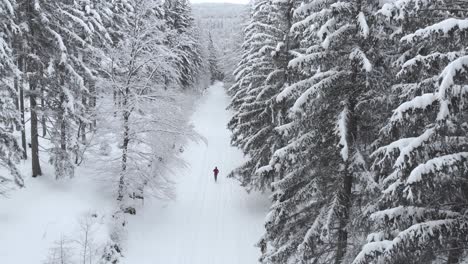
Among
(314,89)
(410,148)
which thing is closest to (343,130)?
(314,89)

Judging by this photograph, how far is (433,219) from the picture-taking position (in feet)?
27.5

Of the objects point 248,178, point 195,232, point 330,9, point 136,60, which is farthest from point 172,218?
point 330,9

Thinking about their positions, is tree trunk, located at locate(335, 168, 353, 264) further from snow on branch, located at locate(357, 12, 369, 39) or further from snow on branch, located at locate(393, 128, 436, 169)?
snow on branch, located at locate(393, 128, 436, 169)

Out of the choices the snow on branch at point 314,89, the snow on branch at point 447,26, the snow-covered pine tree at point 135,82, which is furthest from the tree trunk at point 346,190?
the snow-covered pine tree at point 135,82

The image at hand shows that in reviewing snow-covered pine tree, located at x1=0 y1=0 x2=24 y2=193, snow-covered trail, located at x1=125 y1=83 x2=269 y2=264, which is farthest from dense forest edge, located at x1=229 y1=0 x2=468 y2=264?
snow-covered pine tree, located at x1=0 y1=0 x2=24 y2=193

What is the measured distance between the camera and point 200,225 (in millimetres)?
23297

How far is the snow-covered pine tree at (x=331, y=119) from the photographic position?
36.2 feet

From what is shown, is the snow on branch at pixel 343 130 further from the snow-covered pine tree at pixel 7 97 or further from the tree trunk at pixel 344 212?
the snow-covered pine tree at pixel 7 97

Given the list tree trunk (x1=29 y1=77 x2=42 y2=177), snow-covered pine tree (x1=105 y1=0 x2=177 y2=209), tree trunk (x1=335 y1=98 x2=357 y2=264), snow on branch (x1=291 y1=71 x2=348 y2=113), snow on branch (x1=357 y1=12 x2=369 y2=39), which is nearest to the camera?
snow on branch (x1=357 y1=12 x2=369 y2=39)

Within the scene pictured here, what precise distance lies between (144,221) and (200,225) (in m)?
3.17

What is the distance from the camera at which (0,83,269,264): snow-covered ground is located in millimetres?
16922

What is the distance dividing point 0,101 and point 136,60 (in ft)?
23.0

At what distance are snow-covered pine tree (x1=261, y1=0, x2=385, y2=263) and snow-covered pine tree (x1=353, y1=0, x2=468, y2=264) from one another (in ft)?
6.90

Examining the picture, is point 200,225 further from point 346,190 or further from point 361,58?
point 361,58
